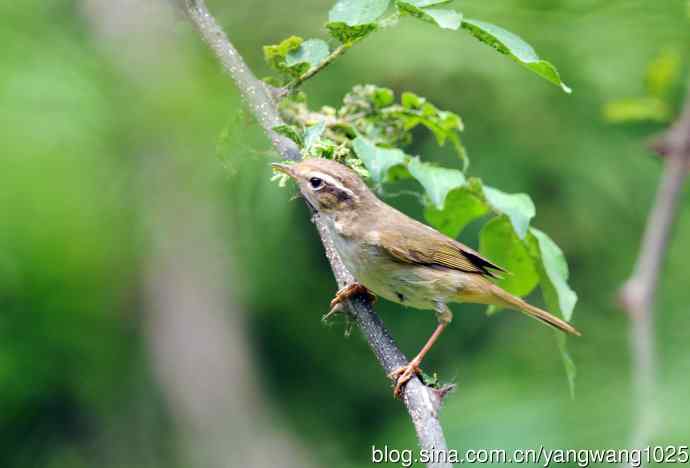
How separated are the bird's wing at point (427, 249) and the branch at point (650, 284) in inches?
22.9

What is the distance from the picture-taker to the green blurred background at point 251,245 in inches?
114

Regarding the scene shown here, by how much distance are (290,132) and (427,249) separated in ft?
3.85

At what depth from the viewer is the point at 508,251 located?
285 centimetres

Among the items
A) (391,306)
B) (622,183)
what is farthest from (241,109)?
(622,183)

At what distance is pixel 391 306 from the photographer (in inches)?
175

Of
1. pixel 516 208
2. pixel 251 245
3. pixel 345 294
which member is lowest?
pixel 251 245

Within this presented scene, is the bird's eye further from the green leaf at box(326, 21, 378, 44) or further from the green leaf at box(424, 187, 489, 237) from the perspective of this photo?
the green leaf at box(326, 21, 378, 44)

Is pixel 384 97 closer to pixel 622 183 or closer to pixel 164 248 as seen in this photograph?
pixel 622 183

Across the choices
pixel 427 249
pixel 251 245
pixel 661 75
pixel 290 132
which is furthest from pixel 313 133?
pixel 251 245

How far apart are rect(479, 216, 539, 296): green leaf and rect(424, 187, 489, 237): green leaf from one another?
2.4 inches

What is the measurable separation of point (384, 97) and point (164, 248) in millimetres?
2338

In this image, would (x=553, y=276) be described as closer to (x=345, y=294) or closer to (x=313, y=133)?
(x=345, y=294)

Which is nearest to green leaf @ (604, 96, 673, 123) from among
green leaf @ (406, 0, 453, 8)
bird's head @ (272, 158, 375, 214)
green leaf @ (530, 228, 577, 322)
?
bird's head @ (272, 158, 375, 214)

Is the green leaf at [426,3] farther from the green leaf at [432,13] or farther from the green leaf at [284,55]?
the green leaf at [284,55]
